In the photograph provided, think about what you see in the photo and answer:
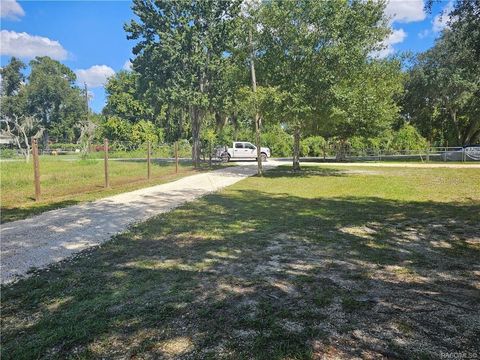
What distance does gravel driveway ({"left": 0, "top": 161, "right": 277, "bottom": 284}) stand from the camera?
5.27 meters

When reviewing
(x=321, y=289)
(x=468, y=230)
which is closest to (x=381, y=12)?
(x=468, y=230)

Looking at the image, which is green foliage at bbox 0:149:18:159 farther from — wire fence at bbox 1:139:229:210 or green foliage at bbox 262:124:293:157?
green foliage at bbox 262:124:293:157

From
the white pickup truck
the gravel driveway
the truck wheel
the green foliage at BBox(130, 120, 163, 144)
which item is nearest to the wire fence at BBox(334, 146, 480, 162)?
the white pickup truck

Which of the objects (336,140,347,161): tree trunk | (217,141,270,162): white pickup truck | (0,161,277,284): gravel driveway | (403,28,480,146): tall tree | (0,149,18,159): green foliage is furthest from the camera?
(336,140,347,161): tree trunk

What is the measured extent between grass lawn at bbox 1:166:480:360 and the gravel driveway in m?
0.47

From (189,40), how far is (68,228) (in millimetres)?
24285

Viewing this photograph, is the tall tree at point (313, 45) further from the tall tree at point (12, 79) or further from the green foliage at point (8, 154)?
the tall tree at point (12, 79)

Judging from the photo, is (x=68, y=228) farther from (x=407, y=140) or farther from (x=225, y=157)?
(x=407, y=140)

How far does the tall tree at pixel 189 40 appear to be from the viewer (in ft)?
92.4

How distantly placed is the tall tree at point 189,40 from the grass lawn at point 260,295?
21442mm

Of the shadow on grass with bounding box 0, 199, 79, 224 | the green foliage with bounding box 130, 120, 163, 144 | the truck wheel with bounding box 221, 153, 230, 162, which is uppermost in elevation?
the green foliage with bounding box 130, 120, 163, 144

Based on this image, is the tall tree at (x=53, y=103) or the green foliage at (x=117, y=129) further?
the tall tree at (x=53, y=103)

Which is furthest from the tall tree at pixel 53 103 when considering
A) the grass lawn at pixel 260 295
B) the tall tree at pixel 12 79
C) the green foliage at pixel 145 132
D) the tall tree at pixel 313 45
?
the grass lawn at pixel 260 295

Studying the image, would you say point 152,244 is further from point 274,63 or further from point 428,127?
point 428,127
